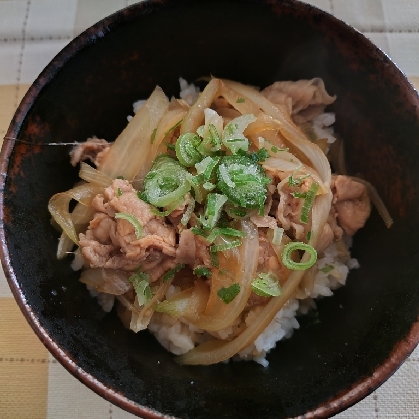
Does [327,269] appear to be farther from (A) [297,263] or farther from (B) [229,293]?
(B) [229,293]

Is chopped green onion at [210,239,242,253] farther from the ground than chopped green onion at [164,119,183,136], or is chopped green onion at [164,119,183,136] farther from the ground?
chopped green onion at [164,119,183,136]

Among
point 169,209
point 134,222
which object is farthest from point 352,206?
point 134,222

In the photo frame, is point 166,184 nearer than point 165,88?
Yes

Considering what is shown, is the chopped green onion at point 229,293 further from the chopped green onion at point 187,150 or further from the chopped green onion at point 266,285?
the chopped green onion at point 187,150

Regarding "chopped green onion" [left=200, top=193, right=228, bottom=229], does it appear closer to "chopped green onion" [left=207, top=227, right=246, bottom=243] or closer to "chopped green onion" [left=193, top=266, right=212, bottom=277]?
"chopped green onion" [left=207, top=227, right=246, bottom=243]

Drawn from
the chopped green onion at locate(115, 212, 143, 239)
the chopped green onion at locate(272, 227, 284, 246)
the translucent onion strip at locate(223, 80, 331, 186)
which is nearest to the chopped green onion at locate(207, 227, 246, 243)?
the chopped green onion at locate(272, 227, 284, 246)

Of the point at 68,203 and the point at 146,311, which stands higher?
the point at 68,203

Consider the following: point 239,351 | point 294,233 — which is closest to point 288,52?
point 294,233
